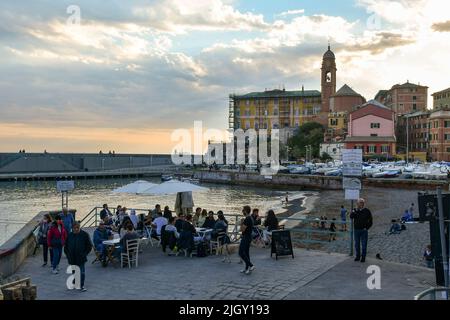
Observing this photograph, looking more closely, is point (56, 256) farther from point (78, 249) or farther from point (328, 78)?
point (328, 78)

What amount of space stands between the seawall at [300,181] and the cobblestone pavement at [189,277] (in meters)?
42.2

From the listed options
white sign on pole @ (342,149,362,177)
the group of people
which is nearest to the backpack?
→ the group of people

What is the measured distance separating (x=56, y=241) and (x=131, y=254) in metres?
1.92

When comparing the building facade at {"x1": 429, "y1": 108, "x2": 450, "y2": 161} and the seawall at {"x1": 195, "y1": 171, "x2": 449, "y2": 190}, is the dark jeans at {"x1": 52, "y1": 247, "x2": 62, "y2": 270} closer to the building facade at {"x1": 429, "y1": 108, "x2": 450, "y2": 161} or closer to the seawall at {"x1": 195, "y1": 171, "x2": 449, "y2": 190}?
the seawall at {"x1": 195, "y1": 171, "x2": 449, "y2": 190}

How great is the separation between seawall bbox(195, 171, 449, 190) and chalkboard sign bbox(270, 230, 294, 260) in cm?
4149

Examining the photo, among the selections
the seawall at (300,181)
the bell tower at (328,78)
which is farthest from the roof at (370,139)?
the bell tower at (328,78)

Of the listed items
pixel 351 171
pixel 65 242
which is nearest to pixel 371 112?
pixel 351 171

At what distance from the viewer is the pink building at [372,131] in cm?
8500

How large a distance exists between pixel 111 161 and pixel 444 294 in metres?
139

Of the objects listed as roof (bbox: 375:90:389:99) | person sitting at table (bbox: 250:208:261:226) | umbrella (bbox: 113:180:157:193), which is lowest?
person sitting at table (bbox: 250:208:261:226)

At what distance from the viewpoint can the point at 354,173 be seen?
12.6 meters

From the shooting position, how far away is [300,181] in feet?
239

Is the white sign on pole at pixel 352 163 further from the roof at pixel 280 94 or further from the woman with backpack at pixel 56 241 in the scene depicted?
the roof at pixel 280 94

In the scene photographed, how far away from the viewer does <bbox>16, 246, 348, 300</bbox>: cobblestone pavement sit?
9.18 metres
